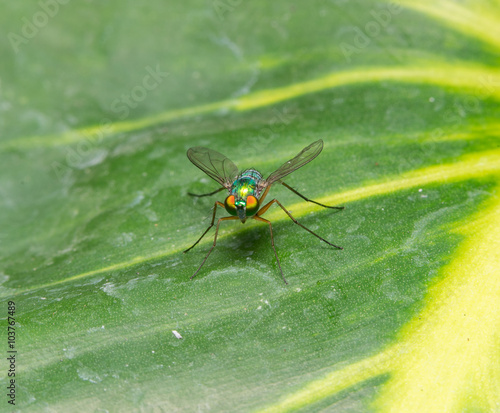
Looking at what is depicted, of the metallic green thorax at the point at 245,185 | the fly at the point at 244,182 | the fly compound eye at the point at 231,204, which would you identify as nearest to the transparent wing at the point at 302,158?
the fly at the point at 244,182

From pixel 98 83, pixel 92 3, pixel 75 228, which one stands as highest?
pixel 92 3

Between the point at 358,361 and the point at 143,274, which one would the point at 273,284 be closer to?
the point at 358,361

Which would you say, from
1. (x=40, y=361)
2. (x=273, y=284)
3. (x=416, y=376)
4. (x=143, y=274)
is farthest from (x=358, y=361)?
(x=40, y=361)

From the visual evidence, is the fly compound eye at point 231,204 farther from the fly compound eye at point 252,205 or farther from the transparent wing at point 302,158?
the transparent wing at point 302,158

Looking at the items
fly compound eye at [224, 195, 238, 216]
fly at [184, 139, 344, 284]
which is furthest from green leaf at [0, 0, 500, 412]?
fly compound eye at [224, 195, 238, 216]

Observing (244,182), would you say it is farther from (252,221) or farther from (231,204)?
(252,221)

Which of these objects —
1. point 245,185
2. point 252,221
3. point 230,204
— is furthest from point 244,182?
point 252,221

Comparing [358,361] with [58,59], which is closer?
[358,361]
